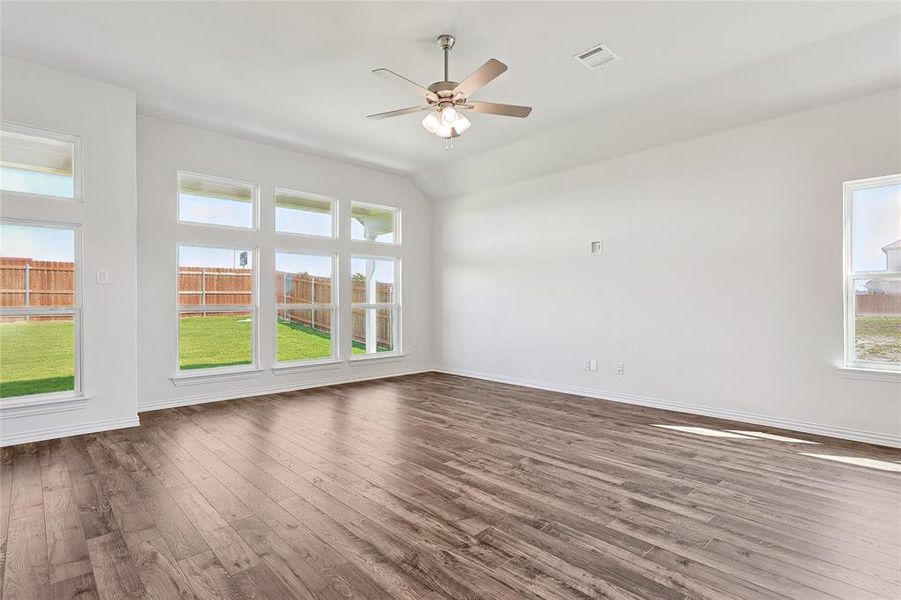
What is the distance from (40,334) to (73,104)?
7.25 feet

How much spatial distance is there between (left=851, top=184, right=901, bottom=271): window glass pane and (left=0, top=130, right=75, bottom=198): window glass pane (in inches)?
292

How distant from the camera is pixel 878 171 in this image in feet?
12.5

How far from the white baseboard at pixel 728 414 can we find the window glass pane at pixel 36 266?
539cm

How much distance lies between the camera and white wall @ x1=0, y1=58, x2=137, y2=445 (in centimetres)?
390

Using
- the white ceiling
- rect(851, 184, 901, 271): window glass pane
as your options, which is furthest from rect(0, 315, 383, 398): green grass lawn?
rect(851, 184, 901, 271): window glass pane

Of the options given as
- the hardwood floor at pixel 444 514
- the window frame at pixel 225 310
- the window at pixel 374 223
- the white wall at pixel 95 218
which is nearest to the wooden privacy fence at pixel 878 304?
the hardwood floor at pixel 444 514

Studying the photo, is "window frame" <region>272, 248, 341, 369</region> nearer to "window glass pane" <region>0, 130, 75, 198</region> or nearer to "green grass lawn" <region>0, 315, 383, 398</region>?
"green grass lawn" <region>0, 315, 383, 398</region>

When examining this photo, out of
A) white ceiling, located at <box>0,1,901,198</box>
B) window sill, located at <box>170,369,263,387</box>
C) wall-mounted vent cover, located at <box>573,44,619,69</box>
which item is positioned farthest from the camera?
window sill, located at <box>170,369,263,387</box>

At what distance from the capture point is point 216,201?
220 inches

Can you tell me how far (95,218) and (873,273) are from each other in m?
7.31

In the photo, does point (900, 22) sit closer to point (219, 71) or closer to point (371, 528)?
point (371, 528)

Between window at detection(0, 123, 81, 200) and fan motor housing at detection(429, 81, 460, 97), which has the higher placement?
fan motor housing at detection(429, 81, 460, 97)

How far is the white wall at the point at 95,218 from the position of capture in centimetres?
390

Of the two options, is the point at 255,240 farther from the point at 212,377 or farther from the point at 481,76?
the point at 481,76
